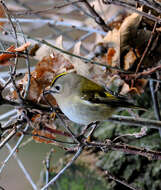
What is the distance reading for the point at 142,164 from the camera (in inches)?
51.0

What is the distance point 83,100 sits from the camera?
0.94 metres

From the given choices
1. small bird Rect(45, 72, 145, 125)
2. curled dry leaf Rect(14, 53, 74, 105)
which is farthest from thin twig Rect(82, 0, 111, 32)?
small bird Rect(45, 72, 145, 125)

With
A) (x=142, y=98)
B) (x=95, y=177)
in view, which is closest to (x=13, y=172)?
(x=95, y=177)

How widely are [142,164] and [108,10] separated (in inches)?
43.5

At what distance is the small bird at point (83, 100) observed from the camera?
0.90 metres

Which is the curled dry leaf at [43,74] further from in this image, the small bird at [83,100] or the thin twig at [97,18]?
the thin twig at [97,18]

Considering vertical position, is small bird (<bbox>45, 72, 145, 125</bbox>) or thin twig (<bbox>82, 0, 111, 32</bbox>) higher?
thin twig (<bbox>82, 0, 111, 32</bbox>)

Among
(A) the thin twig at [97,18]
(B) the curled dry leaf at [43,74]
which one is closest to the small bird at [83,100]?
(B) the curled dry leaf at [43,74]

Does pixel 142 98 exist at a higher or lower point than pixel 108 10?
lower

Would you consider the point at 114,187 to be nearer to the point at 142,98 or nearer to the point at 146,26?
the point at 142,98

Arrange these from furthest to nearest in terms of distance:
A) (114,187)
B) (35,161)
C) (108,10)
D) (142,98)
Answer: (35,161) → (108,10) → (142,98) → (114,187)

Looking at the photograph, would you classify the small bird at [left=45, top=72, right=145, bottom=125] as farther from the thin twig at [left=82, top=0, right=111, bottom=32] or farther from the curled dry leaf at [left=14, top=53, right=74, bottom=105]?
the thin twig at [left=82, top=0, right=111, bottom=32]

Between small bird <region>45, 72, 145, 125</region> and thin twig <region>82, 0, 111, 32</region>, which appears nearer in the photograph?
small bird <region>45, 72, 145, 125</region>

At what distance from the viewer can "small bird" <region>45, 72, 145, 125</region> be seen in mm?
897
